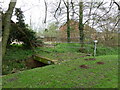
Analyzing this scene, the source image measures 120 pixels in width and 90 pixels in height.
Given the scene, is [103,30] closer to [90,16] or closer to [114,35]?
[114,35]

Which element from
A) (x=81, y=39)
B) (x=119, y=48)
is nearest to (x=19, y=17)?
(x=81, y=39)

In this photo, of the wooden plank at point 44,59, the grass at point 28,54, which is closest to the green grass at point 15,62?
the grass at point 28,54

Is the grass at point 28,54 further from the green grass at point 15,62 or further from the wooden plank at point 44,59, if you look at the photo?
the wooden plank at point 44,59

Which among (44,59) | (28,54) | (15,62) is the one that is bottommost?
(15,62)

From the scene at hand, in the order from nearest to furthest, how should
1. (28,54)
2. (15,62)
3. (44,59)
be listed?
(44,59) → (15,62) → (28,54)

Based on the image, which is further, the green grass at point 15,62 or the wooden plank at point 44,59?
the green grass at point 15,62

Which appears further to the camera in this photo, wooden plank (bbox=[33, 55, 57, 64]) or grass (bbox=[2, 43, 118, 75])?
grass (bbox=[2, 43, 118, 75])

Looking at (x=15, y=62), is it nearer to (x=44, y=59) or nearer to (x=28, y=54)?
(x=28, y=54)

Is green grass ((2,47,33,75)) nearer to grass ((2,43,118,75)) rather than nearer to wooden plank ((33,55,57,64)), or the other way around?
grass ((2,43,118,75))

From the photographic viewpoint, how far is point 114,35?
705cm

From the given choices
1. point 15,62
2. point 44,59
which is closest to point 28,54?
point 15,62

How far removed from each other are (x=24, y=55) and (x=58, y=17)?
4.80 metres

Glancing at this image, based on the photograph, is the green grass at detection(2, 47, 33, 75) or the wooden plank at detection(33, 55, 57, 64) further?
the green grass at detection(2, 47, 33, 75)

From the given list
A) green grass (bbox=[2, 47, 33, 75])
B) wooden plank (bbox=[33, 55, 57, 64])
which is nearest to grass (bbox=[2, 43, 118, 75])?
green grass (bbox=[2, 47, 33, 75])
